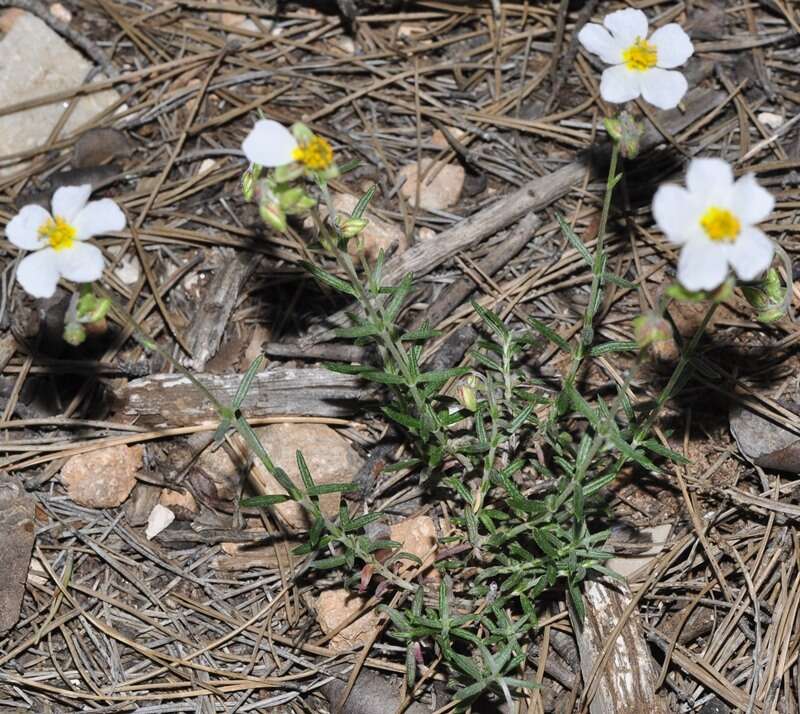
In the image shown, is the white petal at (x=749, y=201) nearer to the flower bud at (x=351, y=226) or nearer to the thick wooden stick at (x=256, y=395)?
the flower bud at (x=351, y=226)

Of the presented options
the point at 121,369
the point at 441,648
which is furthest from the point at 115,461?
the point at 441,648

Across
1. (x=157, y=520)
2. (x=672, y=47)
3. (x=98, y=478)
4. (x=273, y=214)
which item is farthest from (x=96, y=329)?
(x=672, y=47)

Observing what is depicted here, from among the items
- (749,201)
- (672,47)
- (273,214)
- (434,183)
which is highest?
(434,183)

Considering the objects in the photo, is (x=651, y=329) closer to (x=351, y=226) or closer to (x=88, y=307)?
(x=351, y=226)

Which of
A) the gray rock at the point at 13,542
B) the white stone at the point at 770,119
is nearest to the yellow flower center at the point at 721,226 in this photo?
the white stone at the point at 770,119

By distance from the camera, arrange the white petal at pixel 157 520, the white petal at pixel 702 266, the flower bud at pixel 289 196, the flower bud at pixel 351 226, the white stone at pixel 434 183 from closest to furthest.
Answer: the white petal at pixel 702 266 < the flower bud at pixel 289 196 < the flower bud at pixel 351 226 < the white petal at pixel 157 520 < the white stone at pixel 434 183

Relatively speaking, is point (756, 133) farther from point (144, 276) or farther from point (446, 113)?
point (144, 276)
